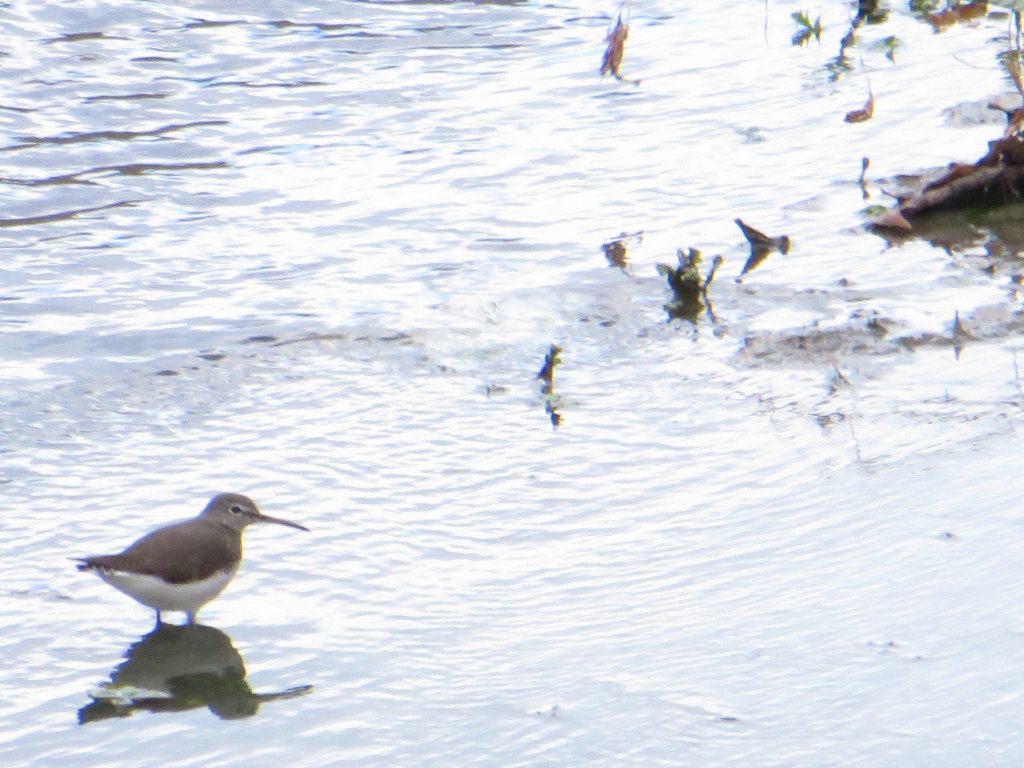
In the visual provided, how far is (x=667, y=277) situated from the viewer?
6551 mm

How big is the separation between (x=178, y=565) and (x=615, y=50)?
6533 mm

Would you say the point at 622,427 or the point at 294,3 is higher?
the point at 294,3

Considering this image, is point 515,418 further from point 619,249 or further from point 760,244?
point 760,244

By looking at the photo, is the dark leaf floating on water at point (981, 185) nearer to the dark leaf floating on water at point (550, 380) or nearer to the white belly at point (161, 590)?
the dark leaf floating on water at point (550, 380)

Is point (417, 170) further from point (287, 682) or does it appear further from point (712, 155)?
point (287, 682)

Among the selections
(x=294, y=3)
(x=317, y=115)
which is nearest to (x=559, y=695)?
(x=317, y=115)

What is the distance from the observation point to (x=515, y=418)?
542 centimetres

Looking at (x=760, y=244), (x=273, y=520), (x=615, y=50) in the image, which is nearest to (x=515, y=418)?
(x=273, y=520)

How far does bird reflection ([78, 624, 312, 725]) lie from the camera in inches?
149

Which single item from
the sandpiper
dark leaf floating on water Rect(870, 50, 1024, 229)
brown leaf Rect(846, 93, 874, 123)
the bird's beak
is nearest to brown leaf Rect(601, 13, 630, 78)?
brown leaf Rect(846, 93, 874, 123)

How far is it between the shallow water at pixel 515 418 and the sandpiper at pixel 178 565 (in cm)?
12

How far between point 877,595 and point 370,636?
1.32m

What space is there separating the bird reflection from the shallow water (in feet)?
0.04

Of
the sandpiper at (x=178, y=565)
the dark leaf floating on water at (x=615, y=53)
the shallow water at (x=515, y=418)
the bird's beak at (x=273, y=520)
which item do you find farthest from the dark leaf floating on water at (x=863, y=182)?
the sandpiper at (x=178, y=565)
